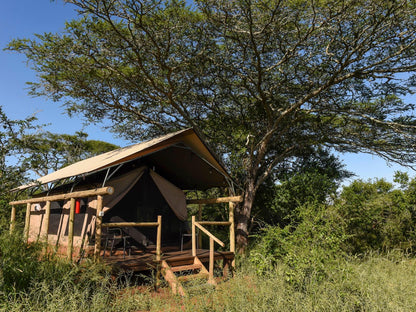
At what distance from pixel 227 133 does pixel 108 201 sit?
227 inches

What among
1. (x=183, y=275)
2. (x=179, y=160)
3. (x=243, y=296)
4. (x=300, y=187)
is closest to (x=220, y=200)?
(x=179, y=160)

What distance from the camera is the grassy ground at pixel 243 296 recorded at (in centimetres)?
444

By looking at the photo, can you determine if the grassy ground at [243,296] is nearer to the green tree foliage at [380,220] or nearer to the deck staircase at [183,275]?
the deck staircase at [183,275]

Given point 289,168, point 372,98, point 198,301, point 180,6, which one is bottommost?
point 198,301

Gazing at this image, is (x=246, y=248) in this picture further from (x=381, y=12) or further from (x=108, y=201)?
(x=381, y=12)

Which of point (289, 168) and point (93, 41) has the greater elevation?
point (93, 41)

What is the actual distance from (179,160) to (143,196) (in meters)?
1.48

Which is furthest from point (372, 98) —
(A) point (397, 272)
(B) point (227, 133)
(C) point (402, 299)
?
(C) point (402, 299)

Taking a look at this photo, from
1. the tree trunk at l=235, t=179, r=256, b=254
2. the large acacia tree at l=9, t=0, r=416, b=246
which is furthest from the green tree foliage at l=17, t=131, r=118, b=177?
the tree trunk at l=235, t=179, r=256, b=254

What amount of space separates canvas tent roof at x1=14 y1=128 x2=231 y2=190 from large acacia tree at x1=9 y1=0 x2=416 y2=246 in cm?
178

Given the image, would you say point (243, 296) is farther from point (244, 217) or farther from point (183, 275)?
point (244, 217)

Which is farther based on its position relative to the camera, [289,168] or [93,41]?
[289,168]

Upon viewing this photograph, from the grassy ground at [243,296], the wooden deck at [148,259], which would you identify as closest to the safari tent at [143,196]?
the wooden deck at [148,259]

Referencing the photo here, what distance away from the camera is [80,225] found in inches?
336
